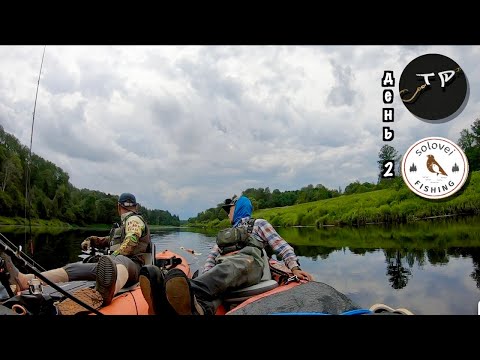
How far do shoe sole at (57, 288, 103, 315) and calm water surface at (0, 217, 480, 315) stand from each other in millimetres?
530

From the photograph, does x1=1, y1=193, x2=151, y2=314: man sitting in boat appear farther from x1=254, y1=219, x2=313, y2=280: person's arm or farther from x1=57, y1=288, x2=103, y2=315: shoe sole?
x1=254, y1=219, x2=313, y2=280: person's arm

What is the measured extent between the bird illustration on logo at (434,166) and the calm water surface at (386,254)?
75cm

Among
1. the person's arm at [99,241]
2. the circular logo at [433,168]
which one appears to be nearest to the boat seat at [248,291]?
the circular logo at [433,168]

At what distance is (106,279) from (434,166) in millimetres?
1981

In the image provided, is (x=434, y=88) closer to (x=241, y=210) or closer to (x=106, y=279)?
(x=241, y=210)

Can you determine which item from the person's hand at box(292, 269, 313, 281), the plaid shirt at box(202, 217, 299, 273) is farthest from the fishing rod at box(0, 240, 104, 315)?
the person's hand at box(292, 269, 313, 281)

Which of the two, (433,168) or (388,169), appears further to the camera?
(388,169)

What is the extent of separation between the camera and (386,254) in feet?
16.3

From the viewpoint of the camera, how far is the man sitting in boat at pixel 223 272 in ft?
6.39

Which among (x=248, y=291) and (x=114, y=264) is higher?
(x=114, y=264)

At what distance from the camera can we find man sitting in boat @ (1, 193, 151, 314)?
7.40 ft

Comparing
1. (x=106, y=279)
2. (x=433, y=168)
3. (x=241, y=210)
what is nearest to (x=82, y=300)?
(x=106, y=279)
